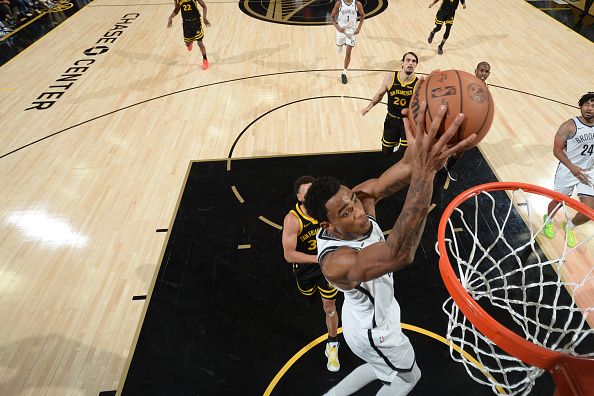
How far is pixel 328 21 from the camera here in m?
10.2

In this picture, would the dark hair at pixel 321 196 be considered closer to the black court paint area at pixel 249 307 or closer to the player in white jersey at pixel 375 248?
the player in white jersey at pixel 375 248

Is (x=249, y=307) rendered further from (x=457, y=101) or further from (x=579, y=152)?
(x=579, y=152)

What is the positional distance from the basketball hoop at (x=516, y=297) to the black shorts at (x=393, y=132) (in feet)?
3.79

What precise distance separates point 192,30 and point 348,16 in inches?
121

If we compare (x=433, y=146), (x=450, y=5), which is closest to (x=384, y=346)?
(x=433, y=146)

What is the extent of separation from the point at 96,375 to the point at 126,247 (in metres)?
1.46

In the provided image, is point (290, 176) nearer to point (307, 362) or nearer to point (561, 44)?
point (307, 362)

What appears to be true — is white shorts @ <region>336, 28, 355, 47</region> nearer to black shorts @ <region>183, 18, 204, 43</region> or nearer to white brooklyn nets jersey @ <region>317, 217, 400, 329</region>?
black shorts @ <region>183, 18, 204, 43</region>

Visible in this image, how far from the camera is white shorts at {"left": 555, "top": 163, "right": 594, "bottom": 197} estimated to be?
3.71 meters

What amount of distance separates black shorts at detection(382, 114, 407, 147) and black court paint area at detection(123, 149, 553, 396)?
419 millimetres

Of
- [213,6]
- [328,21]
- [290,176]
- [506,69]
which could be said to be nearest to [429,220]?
[290,176]

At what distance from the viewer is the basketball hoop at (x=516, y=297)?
172 cm

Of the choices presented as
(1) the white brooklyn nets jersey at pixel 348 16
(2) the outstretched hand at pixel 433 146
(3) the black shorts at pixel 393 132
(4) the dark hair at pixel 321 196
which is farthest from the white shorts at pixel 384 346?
(1) the white brooklyn nets jersey at pixel 348 16

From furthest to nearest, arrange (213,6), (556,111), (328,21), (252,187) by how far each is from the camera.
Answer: (213,6)
(328,21)
(556,111)
(252,187)
